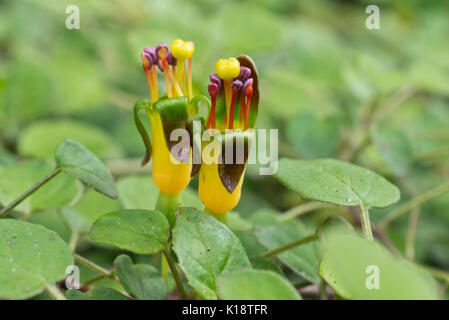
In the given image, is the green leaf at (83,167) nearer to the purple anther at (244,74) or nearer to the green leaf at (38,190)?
the green leaf at (38,190)

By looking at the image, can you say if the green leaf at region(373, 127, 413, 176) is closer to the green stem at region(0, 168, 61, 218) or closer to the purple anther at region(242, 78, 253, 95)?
the purple anther at region(242, 78, 253, 95)

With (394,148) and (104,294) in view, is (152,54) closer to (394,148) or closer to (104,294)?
(104,294)

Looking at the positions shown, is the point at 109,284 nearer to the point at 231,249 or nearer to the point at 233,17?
the point at 231,249

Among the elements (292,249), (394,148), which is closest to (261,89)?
(394,148)

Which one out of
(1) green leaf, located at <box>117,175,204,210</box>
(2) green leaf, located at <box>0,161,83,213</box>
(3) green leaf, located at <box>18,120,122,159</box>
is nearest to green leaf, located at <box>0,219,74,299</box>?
(2) green leaf, located at <box>0,161,83,213</box>
